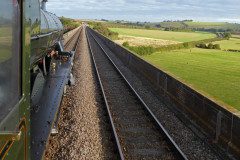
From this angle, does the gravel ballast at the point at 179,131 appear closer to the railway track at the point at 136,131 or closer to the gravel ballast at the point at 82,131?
the railway track at the point at 136,131

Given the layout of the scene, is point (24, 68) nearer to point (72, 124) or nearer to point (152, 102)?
point (72, 124)

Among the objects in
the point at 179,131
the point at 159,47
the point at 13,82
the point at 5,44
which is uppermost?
the point at 5,44

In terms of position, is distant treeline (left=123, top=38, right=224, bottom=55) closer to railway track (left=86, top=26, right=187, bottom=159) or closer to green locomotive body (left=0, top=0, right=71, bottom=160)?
railway track (left=86, top=26, right=187, bottom=159)

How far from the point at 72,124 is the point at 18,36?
8.01 metres

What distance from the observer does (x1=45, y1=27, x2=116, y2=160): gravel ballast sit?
8922 millimetres

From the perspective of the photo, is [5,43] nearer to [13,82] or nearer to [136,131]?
[13,82]

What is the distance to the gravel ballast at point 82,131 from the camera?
892 cm

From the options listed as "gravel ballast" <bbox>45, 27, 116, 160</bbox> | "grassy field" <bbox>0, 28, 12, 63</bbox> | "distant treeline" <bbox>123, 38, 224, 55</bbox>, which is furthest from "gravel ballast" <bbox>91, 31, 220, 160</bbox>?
"distant treeline" <bbox>123, 38, 224, 55</bbox>

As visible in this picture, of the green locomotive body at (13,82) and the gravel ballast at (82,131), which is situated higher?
the green locomotive body at (13,82)

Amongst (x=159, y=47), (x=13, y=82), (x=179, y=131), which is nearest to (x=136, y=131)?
(x=179, y=131)

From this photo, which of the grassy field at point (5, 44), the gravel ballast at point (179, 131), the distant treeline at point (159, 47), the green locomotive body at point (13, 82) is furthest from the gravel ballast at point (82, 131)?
the distant treeline at point (159, 47)

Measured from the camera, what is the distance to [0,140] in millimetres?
2902

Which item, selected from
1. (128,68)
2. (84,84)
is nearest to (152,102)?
(84,84)

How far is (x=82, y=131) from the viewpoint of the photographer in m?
10.8
